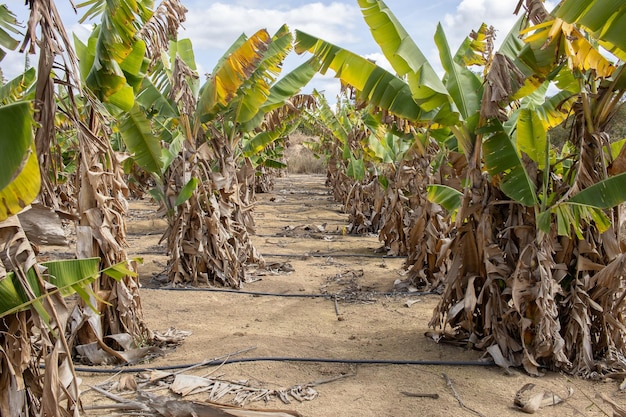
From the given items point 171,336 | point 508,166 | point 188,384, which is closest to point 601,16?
point 508,166

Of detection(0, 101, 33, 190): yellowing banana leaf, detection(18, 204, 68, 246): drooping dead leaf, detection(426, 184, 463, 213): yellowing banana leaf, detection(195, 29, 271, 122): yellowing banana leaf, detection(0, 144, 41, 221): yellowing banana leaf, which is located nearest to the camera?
detection(0, 101, 33, 190): yellowing banana leaf

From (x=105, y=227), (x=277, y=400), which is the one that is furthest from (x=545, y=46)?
(x=105, y=227)

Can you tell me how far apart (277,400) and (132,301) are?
1.83 metres

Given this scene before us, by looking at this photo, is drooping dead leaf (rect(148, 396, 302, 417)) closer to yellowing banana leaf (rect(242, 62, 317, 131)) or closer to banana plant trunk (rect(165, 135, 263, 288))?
banana plant trunk (rect(165, 135, 263, 288))

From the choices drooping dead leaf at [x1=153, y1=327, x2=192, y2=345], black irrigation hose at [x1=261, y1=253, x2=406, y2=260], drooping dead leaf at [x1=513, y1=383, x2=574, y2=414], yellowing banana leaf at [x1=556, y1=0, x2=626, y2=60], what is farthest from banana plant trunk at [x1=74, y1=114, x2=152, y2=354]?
black irrigation hose at [x1=261, y1=253, x2=406, y2=260]

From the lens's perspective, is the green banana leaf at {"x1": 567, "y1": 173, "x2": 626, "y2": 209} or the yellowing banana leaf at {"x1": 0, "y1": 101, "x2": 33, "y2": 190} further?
the green banana leaf at {"x1": 567, "y1": 173, "x2": 626, "y2": 209}

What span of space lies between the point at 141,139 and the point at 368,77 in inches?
118

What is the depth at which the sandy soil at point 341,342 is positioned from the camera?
429cm

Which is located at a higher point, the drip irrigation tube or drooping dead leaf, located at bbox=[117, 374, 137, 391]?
drooping dead leaf, located at bbox=[117, 374, 137, 391]

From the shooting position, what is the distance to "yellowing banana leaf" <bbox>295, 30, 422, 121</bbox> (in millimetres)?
5402

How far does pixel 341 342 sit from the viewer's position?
5758mm

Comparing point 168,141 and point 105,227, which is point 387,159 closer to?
point 168,141

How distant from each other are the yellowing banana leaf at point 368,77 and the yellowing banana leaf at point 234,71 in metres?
1.39

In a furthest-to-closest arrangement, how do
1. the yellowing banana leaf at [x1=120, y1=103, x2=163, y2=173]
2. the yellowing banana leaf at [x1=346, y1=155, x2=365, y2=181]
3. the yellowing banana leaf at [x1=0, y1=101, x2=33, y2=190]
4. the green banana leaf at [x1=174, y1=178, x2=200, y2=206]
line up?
1. the yellowing banana leaf at [x1=346, y1=155, x2=365, y2=181]
2. the green banana leaf at [x1=174, y1=178, x2=200, y2=206]
3. the yellowing banana leaf at [x1=120, y1=103, x2=163, y2=173]
4. the yellowing banana leaf at [x1=0, y1=101, x2=33, y2=190]
